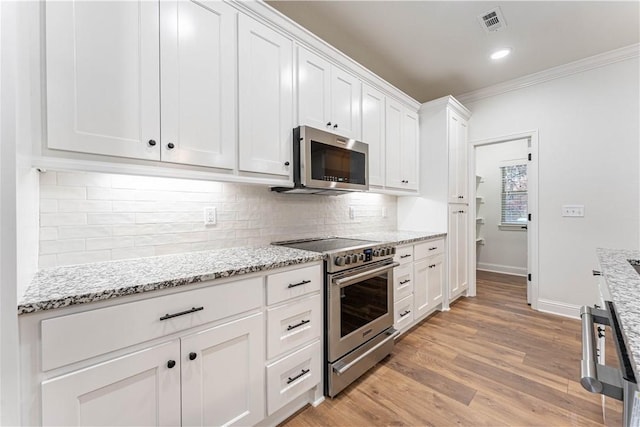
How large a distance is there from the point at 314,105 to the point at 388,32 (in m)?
1.10

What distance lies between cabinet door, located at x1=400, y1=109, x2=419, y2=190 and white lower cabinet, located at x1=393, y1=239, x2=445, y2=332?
75 cm

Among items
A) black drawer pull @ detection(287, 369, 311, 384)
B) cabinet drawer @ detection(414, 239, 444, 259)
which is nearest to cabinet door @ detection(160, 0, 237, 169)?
black drawer pull @ detection(287, 369, 311, 384)

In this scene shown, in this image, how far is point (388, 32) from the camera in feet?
7.92

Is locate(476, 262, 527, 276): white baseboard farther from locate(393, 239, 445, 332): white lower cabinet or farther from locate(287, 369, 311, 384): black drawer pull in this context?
locate(287, 369, 311, 384): black drawer pull

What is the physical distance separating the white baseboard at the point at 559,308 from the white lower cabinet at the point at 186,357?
3.00 m

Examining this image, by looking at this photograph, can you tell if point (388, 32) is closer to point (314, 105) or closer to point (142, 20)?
point (314, 105)

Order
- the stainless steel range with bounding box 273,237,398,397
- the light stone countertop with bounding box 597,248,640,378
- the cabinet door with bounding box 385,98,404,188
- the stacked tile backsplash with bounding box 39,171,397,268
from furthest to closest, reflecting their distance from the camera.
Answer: the cabinet door with bounding box 385,98,404,188 → the stainless steel range with bounding box 273,237,398,397 → the stacked tile backsplash with bounding box 39,171,397,268 → the light stone countertop with bounding box 597,248,640,378

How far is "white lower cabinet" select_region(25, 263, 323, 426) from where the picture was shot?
0.86 m

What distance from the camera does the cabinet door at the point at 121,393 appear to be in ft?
2.86

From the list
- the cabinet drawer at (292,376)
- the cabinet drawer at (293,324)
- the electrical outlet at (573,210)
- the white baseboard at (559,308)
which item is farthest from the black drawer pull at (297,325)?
the electrical outlet at (573,210)

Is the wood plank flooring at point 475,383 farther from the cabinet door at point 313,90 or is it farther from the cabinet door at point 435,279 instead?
the cabinet door at point 313,90

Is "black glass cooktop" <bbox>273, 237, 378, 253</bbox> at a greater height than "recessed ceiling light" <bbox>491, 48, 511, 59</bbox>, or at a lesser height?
lesser

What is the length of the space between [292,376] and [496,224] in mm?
4995

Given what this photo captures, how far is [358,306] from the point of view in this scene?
6.30ft
